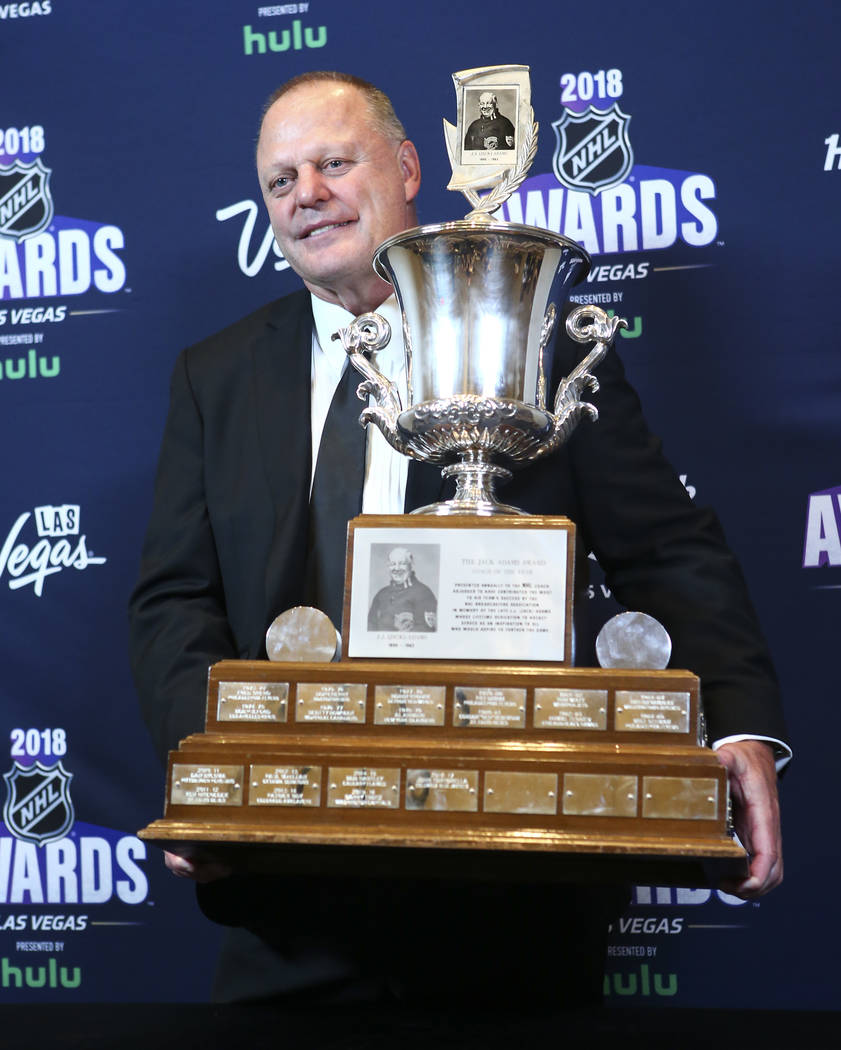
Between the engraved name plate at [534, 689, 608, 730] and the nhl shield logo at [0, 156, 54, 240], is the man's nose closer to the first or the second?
the nhl shield logo at [0, 156, 54, 240]

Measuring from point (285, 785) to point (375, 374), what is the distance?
49cm

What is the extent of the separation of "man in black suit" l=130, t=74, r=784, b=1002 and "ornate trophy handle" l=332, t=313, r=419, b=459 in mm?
236

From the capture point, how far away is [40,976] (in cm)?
218

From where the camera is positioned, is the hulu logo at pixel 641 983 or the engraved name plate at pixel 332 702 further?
the hulu logo at pixel 641 983

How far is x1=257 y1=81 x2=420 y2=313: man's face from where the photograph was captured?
70.9 inches

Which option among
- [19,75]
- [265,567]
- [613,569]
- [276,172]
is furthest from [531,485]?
[19,75]

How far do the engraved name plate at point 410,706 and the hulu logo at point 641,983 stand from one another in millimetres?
1064

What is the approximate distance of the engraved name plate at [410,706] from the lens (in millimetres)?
1170

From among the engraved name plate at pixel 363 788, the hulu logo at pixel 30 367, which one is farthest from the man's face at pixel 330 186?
the engraved name plate at pixel 363 788

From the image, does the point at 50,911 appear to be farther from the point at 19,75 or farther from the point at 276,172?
the point at 19,75

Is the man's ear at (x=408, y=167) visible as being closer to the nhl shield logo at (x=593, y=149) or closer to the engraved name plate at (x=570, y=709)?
the nhl shield logo at (x=593, y=149)

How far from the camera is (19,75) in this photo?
94.7 inches

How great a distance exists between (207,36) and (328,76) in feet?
1.96

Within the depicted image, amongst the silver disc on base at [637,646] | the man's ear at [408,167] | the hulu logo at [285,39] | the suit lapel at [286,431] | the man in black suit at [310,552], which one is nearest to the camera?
the silver disc on base at [637,646]
